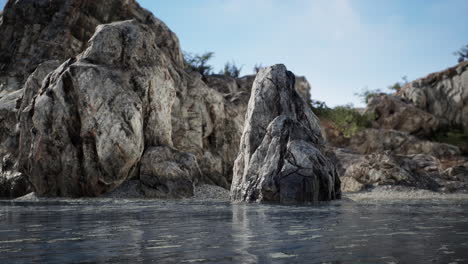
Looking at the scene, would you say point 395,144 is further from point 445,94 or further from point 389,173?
point 389,173

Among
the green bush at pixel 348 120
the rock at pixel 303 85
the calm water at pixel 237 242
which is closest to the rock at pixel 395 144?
the green bush at pixel 348 120

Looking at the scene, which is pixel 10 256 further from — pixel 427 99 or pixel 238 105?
pixel 427 99

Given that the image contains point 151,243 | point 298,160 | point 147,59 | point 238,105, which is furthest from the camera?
point 238,105

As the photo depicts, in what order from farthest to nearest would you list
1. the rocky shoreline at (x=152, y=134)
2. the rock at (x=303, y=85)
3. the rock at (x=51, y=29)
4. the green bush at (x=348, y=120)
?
the rock at (x=303, y=85), the green bush at (x=348, y=120), the rock at (x=51, y=29), the rocky shoreline at (x=152, y=134)

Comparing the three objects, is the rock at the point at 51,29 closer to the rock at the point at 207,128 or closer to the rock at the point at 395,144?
the rock at the point at 207,128

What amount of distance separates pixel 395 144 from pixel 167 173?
28460 mm

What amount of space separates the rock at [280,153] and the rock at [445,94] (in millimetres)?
34513

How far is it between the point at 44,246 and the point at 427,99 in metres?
53.2

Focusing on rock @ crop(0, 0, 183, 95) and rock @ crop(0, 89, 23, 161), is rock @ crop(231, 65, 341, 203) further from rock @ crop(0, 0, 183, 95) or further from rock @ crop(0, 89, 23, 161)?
rock @ crop(0, 89, 23, 161)

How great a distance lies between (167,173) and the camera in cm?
2366

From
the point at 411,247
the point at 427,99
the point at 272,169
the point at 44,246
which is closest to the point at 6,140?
the point at 272,169

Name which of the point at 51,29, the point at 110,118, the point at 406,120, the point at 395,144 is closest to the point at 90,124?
the point at 110,118

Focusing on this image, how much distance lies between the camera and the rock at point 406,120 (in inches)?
1898

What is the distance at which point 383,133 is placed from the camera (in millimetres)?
45156
